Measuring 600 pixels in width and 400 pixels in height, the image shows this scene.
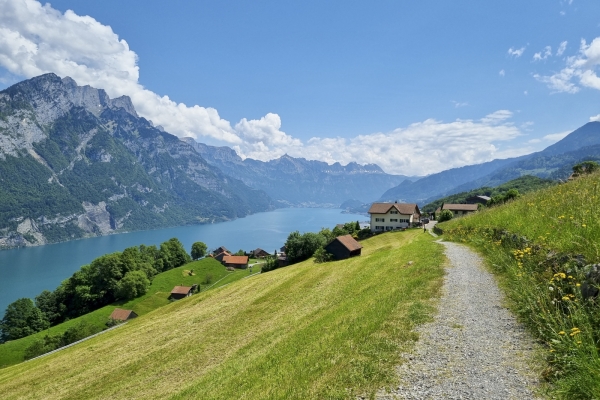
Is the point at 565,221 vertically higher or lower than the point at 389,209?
higher

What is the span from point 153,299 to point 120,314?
1231cm

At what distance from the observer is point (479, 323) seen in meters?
10.0

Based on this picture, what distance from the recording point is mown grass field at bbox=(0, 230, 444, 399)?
9203mm

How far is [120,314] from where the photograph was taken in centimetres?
7025

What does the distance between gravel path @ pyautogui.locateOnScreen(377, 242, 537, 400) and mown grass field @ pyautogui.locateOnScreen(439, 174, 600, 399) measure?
1.67ft

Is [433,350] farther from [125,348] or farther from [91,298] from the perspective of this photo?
[91,298]

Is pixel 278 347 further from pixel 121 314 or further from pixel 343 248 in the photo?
pixel 121 314

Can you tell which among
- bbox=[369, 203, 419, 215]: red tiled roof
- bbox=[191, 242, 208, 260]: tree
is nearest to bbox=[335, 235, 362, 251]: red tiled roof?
bbox=[369, 203, 419, 215]: red tiled roof

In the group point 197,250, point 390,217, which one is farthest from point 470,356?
point 197,250

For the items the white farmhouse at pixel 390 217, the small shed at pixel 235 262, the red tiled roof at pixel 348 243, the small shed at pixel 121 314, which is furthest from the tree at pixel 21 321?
the white farmhouse at pixel 390 217

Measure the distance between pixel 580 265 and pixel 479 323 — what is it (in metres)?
3.20

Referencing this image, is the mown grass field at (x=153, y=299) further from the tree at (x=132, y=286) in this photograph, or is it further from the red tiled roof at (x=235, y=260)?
the red tiled roof at (x=235, y=260)

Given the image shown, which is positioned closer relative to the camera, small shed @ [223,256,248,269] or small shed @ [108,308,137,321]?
small shed @ [108,308,137,321]

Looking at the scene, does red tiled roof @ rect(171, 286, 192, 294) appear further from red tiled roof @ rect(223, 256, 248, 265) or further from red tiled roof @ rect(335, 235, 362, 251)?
red tiled roof @ rect(335, 235, 362, 251)
